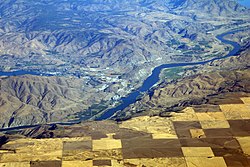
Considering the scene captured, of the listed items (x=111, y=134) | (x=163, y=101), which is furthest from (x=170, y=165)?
(x=163, y=101)

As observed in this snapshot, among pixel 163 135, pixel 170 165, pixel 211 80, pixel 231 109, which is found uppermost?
pixel 211 80

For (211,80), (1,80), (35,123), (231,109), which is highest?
(1,80)

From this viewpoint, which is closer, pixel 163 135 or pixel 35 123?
pixel 163 135

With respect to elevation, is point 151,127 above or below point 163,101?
below

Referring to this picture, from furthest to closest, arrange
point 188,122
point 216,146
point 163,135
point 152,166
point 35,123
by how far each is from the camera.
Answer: point 35,123, point 188,122, point 163,135, point 216,146, point 152,166

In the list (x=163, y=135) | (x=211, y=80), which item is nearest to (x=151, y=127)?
(x=163, y=135)

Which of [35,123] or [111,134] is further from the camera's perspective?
[35,123]

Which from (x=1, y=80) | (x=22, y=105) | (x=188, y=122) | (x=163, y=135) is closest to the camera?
(x=163, y=135)

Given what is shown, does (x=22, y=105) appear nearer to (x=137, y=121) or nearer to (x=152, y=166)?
(x=137, y=121)

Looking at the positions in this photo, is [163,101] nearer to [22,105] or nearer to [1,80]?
[22,105]
